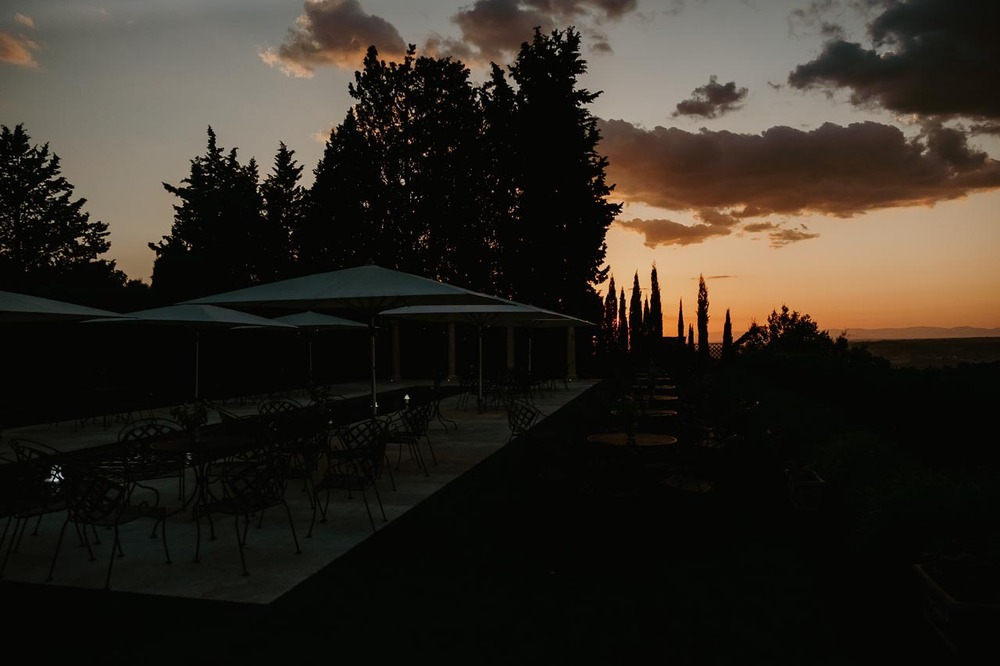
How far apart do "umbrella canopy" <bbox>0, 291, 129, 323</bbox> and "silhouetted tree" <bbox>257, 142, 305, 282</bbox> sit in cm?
2313

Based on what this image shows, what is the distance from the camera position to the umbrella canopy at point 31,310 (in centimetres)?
754

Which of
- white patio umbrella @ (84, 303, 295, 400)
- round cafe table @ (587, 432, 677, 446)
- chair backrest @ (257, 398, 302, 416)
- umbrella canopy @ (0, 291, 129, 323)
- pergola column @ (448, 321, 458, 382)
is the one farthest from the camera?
pergola column @ (448, 321, 458, 382)

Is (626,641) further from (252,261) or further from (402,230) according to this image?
(252,261)

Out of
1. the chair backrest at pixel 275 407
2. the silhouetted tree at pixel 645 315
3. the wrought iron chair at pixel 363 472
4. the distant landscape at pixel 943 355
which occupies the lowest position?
the wrought iron chair at pixel 363 472

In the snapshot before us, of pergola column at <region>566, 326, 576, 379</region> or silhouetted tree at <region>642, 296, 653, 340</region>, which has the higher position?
silhouetted tree at <region>642, 296, 653, 340</region>

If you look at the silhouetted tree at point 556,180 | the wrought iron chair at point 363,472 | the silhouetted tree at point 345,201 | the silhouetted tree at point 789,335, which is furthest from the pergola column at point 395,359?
the wrought iron chair at point 363,472

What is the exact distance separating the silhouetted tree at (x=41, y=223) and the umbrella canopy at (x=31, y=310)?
3158 centimetres

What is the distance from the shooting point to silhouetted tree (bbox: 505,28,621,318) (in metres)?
28.9

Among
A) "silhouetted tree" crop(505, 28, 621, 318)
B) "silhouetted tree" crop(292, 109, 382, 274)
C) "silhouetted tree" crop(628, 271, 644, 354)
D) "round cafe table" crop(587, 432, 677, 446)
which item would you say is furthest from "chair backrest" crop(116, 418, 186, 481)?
"silhouetted tree" crop(628, 271, 644, 354)

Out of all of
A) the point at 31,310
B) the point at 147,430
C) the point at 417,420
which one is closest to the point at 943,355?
the point at 417,420

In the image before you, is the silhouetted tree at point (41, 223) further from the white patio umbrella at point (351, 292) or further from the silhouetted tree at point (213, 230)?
the white patio umbrella at point (351, 292)

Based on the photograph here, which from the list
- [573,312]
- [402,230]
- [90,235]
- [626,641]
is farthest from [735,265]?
[90,235]

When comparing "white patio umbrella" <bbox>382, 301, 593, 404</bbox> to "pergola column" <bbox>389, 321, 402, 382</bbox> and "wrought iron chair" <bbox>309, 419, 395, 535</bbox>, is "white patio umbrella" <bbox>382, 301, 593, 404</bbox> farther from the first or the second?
"pergola column" <bbox>389, 321, 402, 382</bbox>

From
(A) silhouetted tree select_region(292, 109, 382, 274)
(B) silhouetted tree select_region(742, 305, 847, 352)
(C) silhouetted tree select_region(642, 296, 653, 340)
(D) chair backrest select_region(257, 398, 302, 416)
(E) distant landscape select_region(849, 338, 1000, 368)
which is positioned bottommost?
(D) chair backrest select_region(257, 398, 302, 416)
